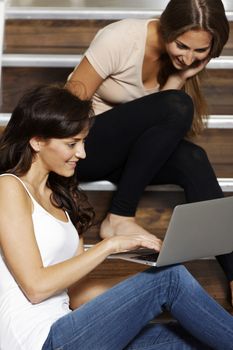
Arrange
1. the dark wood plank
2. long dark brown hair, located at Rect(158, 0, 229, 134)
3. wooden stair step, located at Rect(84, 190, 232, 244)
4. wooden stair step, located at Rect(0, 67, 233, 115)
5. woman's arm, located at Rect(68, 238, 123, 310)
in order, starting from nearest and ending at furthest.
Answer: woman's arm, located at Rect(68, 238, 123, 310) < long dark brown hair, located at Rect(158, 0, 229, 134) < wooden stair step, located at Rect(84, 190, 232, 244) < wooden stair step, located at Rect(0, 67, 233, 115) < the dark wood plank

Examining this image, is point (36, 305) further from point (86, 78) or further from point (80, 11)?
point (80, 11)

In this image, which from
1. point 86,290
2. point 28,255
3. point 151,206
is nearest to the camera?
point 28,255

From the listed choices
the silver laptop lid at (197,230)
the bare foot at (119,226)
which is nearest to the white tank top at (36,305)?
the silver laptop lid at (197,230)

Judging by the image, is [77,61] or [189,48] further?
[77,61]

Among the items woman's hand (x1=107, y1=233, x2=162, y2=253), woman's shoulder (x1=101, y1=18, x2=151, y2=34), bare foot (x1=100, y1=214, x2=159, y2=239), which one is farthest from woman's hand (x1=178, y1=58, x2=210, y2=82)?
woman's hand (x1=107, y1=233, x2=162, y2=253)

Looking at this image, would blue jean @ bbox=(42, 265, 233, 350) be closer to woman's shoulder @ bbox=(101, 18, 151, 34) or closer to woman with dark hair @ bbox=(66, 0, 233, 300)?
woman with dark hair @ bbox=(66, 0, 233, 300)

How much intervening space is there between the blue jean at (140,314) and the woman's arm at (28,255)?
8cm

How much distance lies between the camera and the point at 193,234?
1886mm

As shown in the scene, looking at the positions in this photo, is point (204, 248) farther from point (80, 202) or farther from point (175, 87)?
point (175, 87)

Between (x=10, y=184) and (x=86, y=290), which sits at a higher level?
(x=10, y=184)

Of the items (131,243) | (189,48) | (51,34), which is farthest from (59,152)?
(51,34)

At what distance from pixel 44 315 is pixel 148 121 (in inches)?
27.0

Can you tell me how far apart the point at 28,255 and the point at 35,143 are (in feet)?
0.91

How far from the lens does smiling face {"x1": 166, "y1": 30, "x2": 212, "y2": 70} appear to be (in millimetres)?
2318
